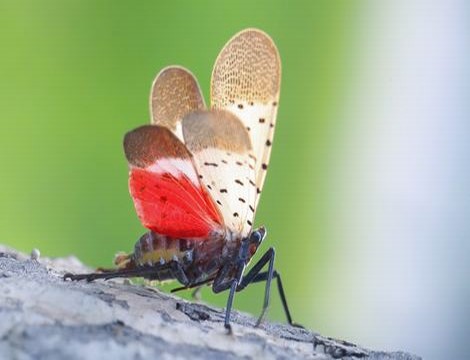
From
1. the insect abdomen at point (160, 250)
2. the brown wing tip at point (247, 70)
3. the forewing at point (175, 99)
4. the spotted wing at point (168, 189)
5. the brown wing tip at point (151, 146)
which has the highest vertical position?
the brown wing tip at point (247, 70)

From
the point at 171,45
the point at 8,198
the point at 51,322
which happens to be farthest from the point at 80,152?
the point at 51,322

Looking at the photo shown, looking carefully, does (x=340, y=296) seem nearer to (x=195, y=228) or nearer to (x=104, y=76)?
(x=104, y=76)

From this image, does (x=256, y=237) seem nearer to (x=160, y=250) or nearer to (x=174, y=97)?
(x=160, y=250)

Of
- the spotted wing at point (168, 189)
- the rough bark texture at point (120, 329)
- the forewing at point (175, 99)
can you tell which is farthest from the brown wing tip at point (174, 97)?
the rough bark texture at point (120, 329)

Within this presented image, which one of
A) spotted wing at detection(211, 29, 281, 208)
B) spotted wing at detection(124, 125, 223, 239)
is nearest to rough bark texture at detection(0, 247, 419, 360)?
spotted wing at detection(124, 125, 223, 239)

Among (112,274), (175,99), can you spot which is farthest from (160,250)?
(175,99)

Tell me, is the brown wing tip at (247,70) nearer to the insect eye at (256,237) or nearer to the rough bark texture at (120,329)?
the insect eye at (256,237)
